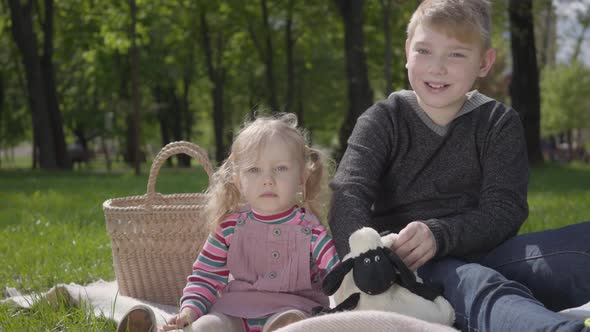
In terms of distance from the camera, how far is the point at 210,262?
9.20 feet

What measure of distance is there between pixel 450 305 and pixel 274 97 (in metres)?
18.9

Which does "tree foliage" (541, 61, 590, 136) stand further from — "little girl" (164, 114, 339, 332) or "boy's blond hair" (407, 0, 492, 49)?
"little girl" (164, 114, 339, 332)

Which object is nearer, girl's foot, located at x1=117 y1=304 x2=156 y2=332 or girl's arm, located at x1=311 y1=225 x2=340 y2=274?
girl's foot, located at x1=117 y1=304 x2=156 y2=332

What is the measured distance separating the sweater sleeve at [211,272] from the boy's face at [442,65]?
102cm

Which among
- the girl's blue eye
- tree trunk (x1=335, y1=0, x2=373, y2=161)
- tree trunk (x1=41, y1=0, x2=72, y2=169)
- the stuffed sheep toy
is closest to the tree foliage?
tree trunk (x1=335, y1=0, x2=373, y2=161)

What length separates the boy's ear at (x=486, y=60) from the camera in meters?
2.82

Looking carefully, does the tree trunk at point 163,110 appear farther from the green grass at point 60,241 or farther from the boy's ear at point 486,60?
the boy's ear at point 486,60

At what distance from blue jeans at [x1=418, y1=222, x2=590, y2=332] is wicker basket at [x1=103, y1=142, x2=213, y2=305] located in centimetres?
127

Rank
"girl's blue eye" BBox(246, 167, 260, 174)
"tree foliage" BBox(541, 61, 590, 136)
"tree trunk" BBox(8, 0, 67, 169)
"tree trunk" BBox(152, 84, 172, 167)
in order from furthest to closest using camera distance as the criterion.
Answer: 1. "tree foliage" BBox(541, 61, 590, 136)
2. "tree trunk" BBox(152, 84, 172, 167)
3. "tree trunk" BBox(8, 0, 67, 169)
4. "girl's blue eye" BBox(246, 167, 260, 174)

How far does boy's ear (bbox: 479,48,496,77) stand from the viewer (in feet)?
9.25

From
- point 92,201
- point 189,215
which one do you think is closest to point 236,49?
point 92,201

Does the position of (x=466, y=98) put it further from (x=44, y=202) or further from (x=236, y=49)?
(x=236, y=49)

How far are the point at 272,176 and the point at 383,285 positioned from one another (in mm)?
705

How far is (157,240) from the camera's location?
3363mm
